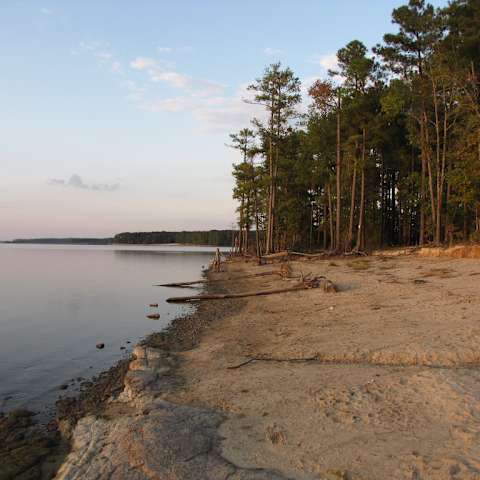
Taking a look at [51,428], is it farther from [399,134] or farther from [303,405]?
[399,134]

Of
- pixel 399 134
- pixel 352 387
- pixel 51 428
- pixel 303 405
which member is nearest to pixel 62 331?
pixel 51 428

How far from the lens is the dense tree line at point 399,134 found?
2806 centimetres

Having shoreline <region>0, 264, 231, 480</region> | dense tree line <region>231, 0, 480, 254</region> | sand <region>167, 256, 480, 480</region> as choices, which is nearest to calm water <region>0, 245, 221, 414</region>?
shoreline <region>0, 264, 231, 480</region>

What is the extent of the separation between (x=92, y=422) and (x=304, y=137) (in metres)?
40.8

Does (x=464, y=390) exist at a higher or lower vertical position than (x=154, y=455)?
higher

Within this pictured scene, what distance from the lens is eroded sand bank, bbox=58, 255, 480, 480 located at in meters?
4.57

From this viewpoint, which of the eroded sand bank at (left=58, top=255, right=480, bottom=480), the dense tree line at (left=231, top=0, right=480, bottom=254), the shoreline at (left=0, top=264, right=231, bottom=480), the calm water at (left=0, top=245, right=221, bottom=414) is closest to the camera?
the eroded sand bank at (left=58, top=255, right=480, bottom=480)

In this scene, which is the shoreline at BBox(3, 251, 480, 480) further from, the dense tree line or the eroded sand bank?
the dense tree line

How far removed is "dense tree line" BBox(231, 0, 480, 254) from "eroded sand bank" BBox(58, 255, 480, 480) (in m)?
20.1

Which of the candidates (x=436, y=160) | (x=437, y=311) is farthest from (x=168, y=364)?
(x=436, y=160)

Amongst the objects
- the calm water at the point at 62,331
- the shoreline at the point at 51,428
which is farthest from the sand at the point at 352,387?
the calm water at the point at 62,331

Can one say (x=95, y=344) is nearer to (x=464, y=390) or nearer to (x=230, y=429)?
(x=230, y=429)

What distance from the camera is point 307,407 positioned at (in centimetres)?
601

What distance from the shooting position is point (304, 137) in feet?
144
